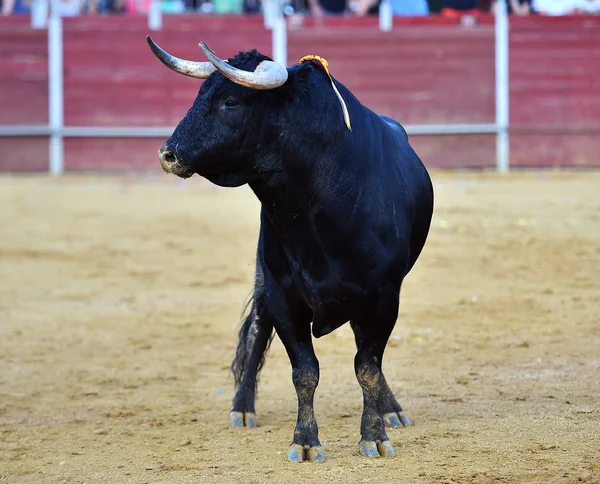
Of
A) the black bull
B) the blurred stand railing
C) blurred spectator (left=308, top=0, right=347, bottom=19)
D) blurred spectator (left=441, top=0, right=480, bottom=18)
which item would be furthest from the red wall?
the black bull

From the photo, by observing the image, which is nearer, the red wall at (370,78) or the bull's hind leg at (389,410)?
the bull's hind leg at (389,410)

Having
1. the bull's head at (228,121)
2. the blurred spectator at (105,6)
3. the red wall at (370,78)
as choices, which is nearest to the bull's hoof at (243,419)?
the bull's head at (228,121)

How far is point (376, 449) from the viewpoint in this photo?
11.5 ft

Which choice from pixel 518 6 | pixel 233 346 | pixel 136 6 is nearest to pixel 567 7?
pixel 518 6

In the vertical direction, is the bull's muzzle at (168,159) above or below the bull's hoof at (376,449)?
above

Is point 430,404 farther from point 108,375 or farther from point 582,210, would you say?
point 582,210

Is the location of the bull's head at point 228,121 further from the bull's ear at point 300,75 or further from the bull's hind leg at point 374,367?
the bull's hind leg at point 374,367

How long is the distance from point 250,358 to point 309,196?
1.03 metres

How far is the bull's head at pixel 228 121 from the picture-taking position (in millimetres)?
3246

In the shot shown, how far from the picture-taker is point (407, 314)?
20.6 feet

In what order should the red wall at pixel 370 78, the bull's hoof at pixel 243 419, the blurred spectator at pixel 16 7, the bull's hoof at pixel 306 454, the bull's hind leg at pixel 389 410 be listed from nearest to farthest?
the bull's hoof at pixel 306 454 < the bull's hind leg at pixel 389 410 < the bull's hoof at pixel 243 419 < the red wall at pixel 370 78 < the blurred spectator at pixel 16 7

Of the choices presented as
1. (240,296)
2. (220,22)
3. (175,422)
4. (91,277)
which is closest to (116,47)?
(220,22)

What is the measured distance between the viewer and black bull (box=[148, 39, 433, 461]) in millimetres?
3287

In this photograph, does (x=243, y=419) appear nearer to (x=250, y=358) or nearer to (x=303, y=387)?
(x=250, y=358)
